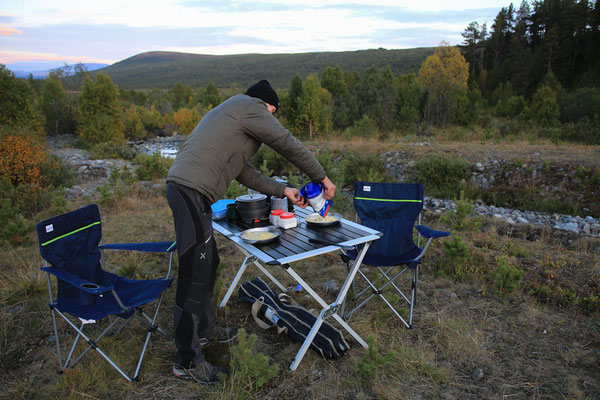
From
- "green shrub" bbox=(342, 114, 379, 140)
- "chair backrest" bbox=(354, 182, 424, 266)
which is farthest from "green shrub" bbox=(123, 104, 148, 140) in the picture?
"chair backrest" bbox=(354, 182, 424, 266)

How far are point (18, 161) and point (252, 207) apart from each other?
8047 mm

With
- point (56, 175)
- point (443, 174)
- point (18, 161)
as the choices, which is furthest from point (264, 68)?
point (443, 174)

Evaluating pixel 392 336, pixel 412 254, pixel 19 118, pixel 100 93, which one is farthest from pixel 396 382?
pixel 100 93

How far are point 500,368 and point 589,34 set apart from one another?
39.6 m

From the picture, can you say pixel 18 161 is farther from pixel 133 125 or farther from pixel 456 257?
pixel 133 125

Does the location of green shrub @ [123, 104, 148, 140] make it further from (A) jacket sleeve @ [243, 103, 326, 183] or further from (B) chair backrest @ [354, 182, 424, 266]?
(A) jacket sleeve @ [243, 103, 326, 183]

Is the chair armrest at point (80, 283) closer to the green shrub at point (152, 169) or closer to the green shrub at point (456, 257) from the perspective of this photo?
the green shrub at point (456, 257)

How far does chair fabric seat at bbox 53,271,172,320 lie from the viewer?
2.23 metres

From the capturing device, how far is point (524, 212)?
695 centimetres

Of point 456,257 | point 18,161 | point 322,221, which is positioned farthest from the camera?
point 18,161

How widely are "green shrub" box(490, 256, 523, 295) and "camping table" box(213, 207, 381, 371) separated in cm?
147

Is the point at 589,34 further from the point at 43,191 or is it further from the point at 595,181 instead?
the point at 43,191

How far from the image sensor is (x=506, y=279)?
317cm

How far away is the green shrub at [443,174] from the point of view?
8.28 meters
